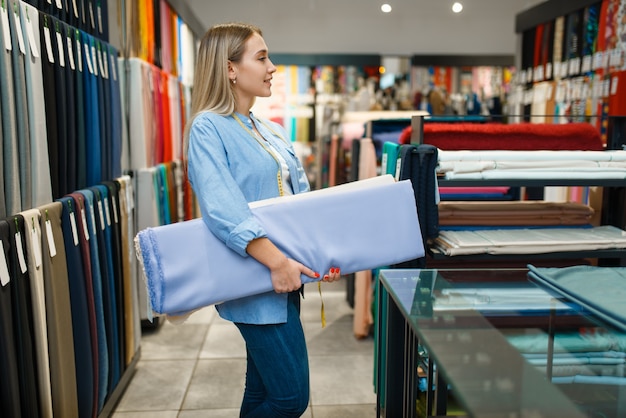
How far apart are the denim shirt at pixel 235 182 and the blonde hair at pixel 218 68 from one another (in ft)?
0.18

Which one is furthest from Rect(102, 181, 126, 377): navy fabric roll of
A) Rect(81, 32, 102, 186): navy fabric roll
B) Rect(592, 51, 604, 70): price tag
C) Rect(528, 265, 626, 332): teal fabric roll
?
Rect(592, 51, 604, 70): price tag

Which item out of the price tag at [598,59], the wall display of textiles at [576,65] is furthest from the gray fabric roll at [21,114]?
the price tag at [598,59]

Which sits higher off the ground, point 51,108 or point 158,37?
point 158,37

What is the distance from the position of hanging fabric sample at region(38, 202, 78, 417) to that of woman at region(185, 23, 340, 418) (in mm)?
584

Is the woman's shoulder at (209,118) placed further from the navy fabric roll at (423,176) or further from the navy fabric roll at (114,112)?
the navy fabric roll at (114,112)

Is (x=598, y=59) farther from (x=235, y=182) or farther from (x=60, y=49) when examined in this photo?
(x=60, y=49)

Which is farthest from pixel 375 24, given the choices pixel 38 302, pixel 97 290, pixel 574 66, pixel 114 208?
pixel 38 302

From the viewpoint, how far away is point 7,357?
1.55 m

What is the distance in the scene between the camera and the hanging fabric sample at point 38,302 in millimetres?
1756

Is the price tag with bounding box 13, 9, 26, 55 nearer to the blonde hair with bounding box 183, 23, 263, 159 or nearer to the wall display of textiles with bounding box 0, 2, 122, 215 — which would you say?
the wall display of textiles with bounding box 0, 2, 122, 215

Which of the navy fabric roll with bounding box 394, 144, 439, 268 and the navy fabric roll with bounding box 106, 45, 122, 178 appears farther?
the navy fabric roll with bounding box 106, 45, 122, 178

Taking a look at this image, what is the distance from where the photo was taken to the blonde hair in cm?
170

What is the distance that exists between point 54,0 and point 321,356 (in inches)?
90.7

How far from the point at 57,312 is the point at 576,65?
12.2 feet
